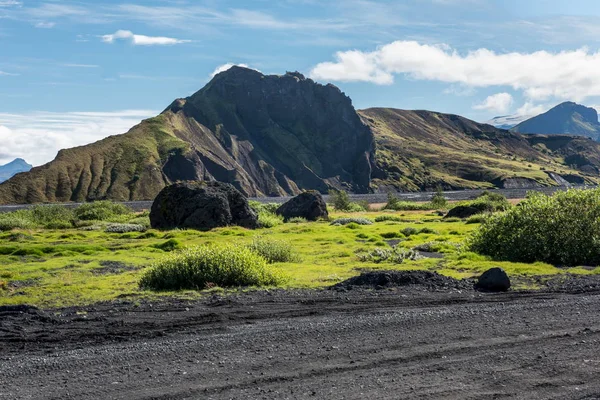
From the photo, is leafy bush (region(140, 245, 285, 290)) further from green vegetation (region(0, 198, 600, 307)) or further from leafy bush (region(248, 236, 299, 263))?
leafy bush (region(248, 236, 299, 263))

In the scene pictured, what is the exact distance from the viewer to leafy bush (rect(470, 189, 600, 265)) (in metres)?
27.1

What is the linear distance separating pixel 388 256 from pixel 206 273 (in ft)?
37.8

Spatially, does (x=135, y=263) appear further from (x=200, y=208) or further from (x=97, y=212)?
(x=97, y=212)

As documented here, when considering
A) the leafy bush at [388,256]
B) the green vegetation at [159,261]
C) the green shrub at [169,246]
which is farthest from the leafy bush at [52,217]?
the leafy bush at [388,256]

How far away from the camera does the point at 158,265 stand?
2227cm

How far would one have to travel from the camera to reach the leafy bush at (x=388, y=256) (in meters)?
29.5

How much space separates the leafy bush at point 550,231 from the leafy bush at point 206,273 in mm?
12588

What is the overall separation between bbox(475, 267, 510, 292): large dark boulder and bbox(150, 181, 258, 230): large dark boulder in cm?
3261

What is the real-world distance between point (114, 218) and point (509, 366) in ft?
204

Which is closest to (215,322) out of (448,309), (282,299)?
(282,299)

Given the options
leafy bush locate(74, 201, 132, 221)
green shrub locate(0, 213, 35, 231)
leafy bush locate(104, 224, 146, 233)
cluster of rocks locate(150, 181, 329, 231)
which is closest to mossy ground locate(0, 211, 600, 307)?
cluster of rocks locate(150, 181, 329, 231)

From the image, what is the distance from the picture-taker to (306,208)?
67250 mm

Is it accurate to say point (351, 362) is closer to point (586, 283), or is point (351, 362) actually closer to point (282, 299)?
point (282, 299)

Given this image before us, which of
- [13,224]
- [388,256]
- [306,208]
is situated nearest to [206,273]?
[388,256]
